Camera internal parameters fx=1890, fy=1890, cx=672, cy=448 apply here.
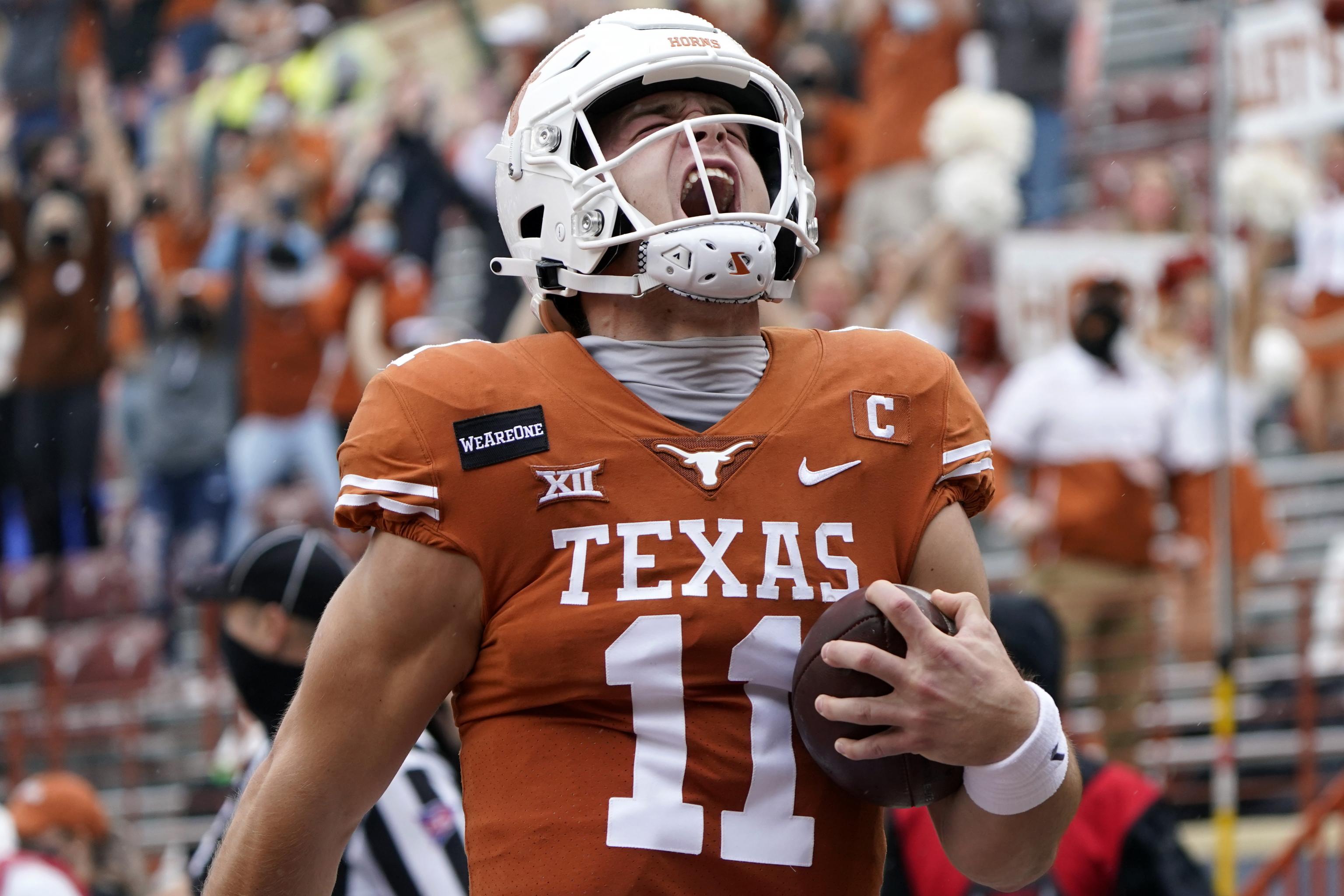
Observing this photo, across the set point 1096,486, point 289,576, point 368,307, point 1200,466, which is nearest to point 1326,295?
point 1200,466

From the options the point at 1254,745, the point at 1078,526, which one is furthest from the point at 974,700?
the point at 1254,745

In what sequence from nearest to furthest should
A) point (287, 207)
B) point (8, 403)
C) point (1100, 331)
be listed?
point (1100, 331)
point (8, 403)
point (287, 207)

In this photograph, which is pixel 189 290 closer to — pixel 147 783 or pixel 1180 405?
pixel 147 783

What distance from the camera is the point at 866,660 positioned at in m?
2.12

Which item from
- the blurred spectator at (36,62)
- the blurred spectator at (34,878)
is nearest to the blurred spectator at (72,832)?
the blurred spectator at (34,878)

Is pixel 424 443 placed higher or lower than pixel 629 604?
higher

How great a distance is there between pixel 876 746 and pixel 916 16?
864cm

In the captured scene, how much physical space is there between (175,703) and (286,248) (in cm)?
254

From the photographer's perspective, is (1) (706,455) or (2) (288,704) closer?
(1) (706,455)

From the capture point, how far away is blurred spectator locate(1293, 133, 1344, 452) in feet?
29.1

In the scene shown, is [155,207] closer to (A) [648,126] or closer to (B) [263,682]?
(B) [263,682]

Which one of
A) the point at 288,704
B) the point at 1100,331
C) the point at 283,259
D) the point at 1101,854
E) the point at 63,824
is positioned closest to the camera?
the point at 288,704

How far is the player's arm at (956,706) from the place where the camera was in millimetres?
2135

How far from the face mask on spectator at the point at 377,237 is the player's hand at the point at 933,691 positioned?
8.67 meters
